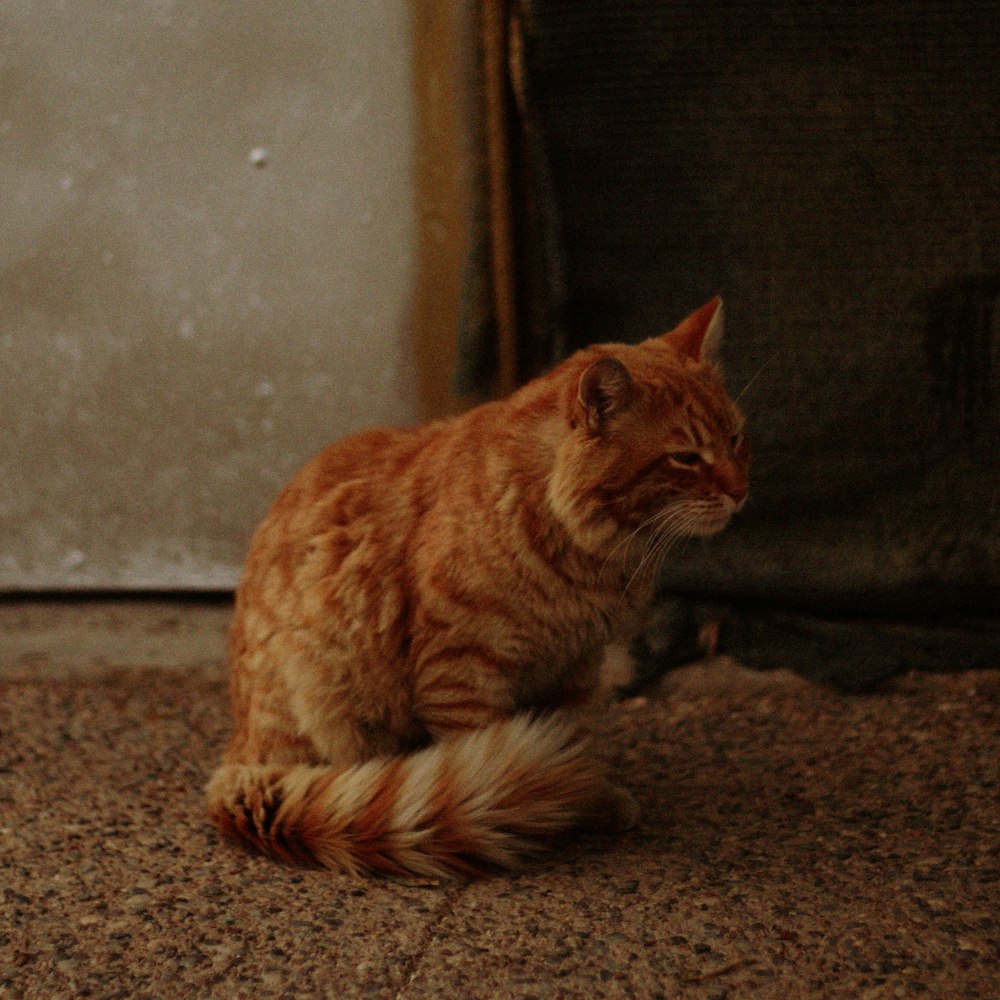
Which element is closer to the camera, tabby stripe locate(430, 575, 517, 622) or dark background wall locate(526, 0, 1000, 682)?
tabby stripe locate(430, 575, 517, 622)

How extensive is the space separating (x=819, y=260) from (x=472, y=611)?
151cm

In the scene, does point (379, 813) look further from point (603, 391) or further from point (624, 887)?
point (603, 391)

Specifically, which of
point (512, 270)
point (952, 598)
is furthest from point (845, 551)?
point (512, 270)

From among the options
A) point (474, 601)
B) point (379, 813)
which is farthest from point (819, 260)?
point (379, 813)

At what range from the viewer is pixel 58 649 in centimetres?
351

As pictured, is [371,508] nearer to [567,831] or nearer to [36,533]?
[567,831]

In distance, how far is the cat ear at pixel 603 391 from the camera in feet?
6.93

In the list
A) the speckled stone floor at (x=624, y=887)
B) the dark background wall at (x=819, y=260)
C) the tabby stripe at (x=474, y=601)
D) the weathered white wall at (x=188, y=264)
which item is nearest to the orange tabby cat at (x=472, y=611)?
the tabby stripe at (x=474, y=601)

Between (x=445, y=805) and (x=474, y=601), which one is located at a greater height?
(x=474, y=601)

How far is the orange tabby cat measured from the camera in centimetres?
218

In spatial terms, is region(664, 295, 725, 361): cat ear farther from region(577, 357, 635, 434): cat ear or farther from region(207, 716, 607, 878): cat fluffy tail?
region(207, 716, 607, 878): cat fluffy tail

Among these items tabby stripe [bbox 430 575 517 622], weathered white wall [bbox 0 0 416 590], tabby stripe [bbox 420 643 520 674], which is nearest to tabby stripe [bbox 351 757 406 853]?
tabby stripe [bbox 420 643 520 674]

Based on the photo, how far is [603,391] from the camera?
84.6 inches

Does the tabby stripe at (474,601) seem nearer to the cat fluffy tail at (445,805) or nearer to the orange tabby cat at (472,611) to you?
the orange tabby cat at (472,611)
